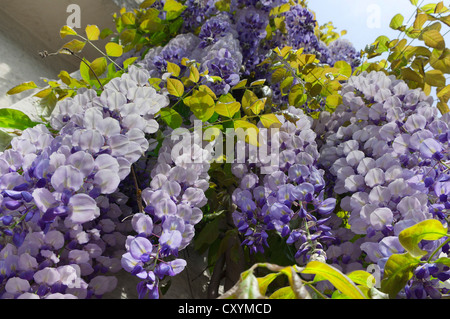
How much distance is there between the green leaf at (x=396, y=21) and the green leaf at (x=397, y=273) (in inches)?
35.3

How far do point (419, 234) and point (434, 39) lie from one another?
30.4 inches

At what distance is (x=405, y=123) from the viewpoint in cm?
83

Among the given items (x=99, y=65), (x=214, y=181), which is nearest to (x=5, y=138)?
(x=99, y=65)

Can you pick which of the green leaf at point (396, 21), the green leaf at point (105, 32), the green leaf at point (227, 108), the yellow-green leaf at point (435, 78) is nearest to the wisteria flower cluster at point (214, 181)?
the green leaf at point (227, 108)

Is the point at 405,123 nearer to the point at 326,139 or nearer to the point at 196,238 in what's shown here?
the point at 326,139

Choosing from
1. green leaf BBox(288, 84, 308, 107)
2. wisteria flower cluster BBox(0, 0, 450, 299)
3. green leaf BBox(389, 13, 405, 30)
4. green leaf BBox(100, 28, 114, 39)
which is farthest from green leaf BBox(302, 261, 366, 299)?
green leaf BBox(100, 28, 114, 39)

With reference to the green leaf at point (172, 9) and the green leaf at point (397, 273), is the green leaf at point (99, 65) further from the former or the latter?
the green leaf at point (397, 273)

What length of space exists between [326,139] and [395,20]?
48 centimetres

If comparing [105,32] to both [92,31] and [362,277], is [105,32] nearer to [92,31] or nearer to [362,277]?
[92,31]

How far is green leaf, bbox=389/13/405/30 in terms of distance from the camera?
116cm

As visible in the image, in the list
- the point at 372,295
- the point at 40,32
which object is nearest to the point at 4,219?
the point at 372,295

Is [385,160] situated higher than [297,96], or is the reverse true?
[297,96]

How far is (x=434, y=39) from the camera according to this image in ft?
3.39
